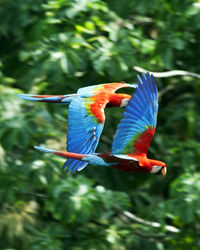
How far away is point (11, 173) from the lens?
4082 millimetres

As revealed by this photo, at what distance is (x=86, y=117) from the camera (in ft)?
8.77

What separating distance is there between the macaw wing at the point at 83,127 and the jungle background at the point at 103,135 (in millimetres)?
1136

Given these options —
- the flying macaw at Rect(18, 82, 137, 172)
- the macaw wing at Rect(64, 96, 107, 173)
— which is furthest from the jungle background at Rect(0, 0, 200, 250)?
the macaw wing at Rect(64, 96, 107, 173)

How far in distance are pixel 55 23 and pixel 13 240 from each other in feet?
5.11

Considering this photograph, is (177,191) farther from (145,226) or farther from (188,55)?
(188,55)

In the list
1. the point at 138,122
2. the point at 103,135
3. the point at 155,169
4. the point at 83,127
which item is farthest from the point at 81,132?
the point at 103,135

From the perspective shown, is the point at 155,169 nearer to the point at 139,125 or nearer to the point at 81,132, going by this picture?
the point at 139,125

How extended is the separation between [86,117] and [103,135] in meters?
1.90

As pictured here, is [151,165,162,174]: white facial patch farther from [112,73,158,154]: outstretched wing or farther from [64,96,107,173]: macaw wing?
[64,96,107,173]: macaw wing

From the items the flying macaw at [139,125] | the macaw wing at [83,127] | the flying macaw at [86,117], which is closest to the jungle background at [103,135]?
the flying macaw at [86,117]

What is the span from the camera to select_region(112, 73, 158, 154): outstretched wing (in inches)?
102

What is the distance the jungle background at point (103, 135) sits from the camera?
3904 millimetres

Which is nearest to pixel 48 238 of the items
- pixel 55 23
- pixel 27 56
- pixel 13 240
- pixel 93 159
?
pixel 13 240

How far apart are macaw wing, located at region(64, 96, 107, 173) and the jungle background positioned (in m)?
1.14
